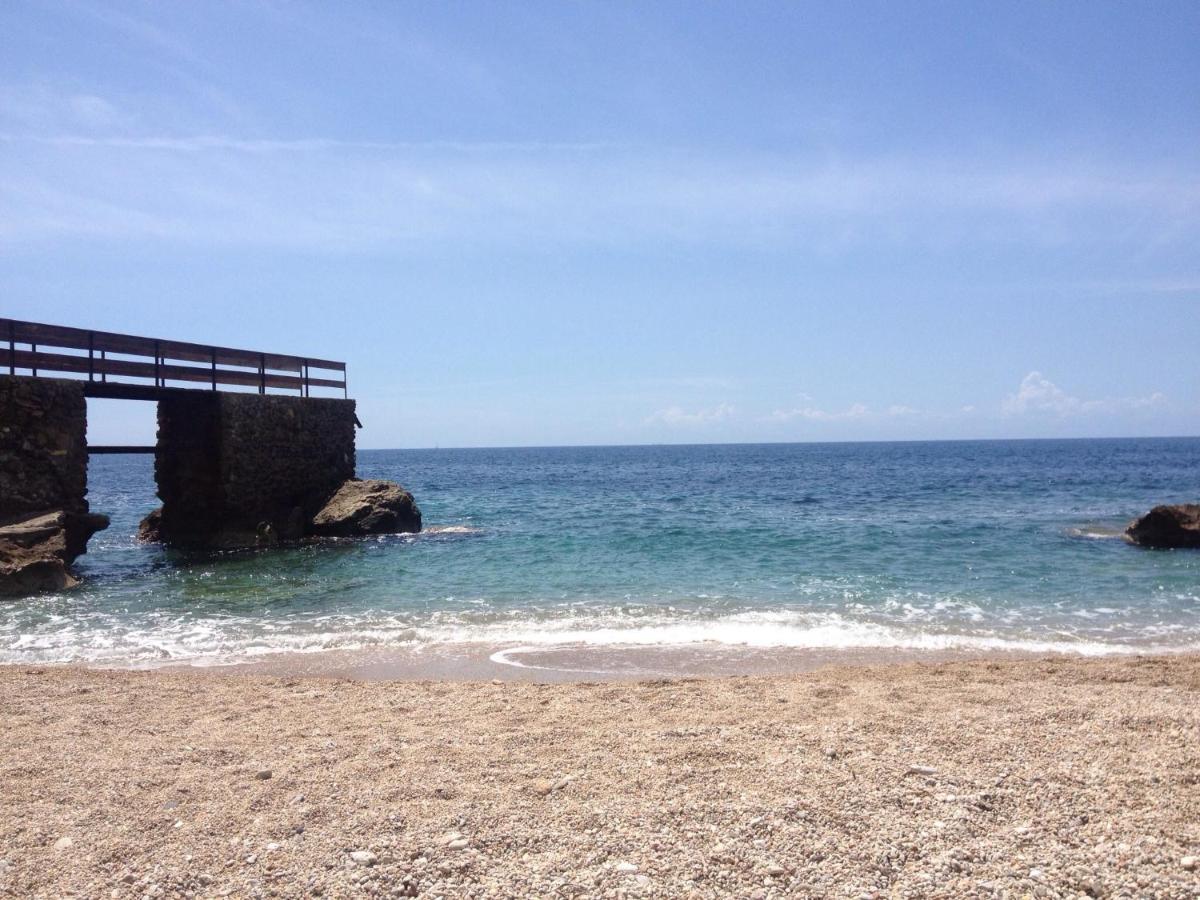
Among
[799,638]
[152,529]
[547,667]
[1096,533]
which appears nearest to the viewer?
[547,667]

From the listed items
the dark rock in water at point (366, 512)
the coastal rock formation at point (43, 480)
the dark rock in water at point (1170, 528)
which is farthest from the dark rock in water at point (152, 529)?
the dark rock in water at point (1170, 528)

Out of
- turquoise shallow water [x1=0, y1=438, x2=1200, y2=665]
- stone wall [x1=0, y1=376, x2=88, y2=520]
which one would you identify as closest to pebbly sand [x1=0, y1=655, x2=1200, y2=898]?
turquoise shallow water [x1=0, y1=438, x2=1200, y2=665]

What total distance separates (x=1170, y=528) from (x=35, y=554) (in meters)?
24.6

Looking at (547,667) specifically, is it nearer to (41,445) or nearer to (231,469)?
(41,445)

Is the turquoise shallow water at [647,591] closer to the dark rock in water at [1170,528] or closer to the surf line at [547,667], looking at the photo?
the surf line at [547,667]

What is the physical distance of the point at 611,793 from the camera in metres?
5.15

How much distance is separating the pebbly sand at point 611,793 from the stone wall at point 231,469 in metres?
13.7

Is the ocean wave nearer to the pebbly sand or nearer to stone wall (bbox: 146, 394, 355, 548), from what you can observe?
the pebbly sand

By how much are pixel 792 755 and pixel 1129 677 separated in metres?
4.89

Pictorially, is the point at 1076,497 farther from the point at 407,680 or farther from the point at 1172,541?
the point at 407,680

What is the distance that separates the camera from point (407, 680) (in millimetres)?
8898

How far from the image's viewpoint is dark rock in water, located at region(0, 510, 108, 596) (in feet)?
46.3

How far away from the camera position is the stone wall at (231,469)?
20.7 meters

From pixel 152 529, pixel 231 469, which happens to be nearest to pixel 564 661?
pixel 231 469
